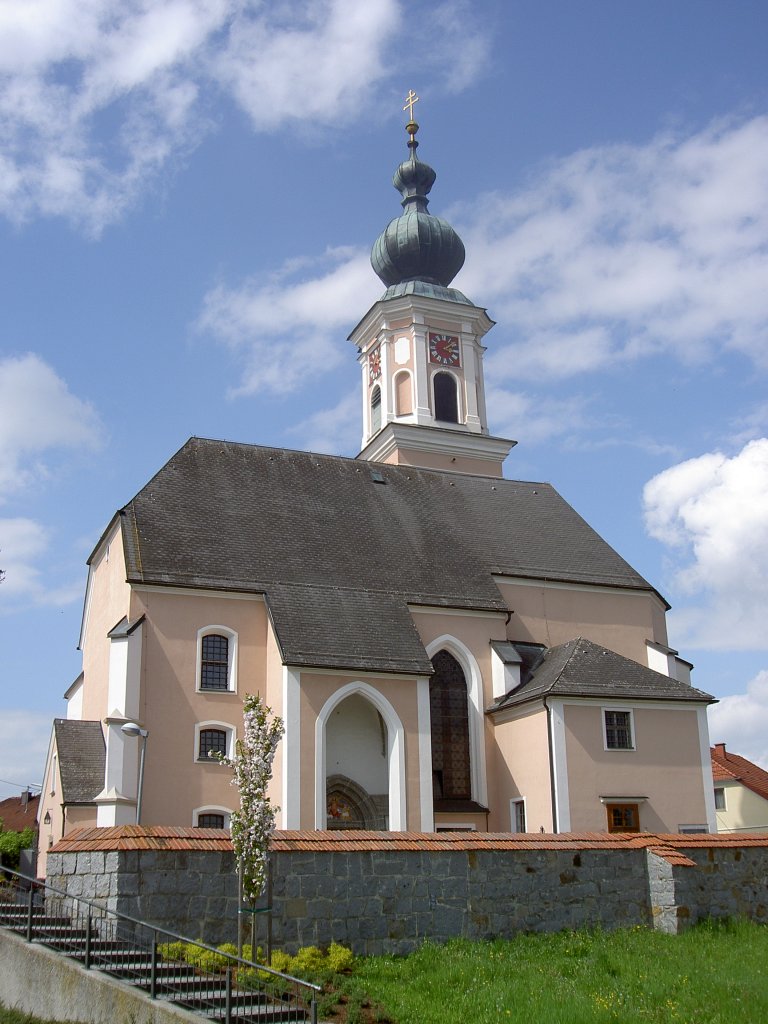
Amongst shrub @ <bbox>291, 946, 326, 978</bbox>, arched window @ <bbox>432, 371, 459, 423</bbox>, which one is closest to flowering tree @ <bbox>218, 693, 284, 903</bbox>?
shrub @ <bbox>291, 946, 326, 978</bbox>

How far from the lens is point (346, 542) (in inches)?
1136

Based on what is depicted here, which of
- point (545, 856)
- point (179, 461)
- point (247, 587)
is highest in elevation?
point (179, 461)

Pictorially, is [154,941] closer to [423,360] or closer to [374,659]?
[374,659]

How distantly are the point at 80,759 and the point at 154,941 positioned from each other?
13.6 meters

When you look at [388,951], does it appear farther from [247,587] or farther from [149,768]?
[247,587]

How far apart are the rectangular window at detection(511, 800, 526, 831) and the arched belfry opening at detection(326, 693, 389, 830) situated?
311 cm

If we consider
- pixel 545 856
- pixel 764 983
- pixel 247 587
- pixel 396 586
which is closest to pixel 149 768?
pixel 247 587

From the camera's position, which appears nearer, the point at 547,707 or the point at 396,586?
the point at 547,707

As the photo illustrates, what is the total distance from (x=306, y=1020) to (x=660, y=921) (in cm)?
685

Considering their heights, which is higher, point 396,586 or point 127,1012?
point 396,586

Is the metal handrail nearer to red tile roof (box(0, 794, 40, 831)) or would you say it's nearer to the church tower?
the church tower

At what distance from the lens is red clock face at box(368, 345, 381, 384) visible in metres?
43.2

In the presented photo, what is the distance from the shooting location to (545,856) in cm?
1489

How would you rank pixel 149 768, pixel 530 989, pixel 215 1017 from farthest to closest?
pixel 149 768 → pixel 530 989 → pixel 215 1017
